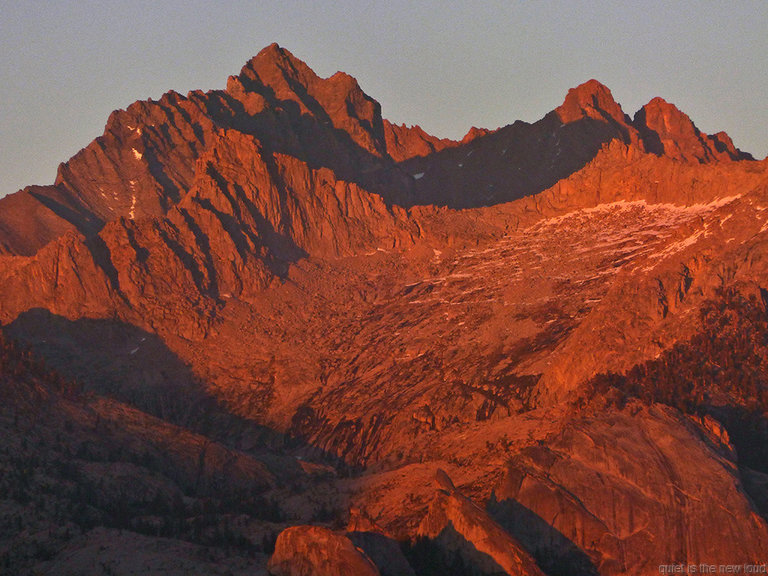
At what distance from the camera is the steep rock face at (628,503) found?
3354 inches

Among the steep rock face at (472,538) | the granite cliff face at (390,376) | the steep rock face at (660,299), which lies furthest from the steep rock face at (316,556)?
the steep rock face at (660,299)

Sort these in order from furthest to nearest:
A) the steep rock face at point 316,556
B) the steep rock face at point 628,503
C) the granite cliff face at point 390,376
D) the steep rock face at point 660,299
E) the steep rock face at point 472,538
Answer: the steep rock face at point 660,299 → the granite cliff face at point 390,376 → the steep rock face at point 628,503 → the steep rock face at point 472,538 → the steep rock face at point 316,556

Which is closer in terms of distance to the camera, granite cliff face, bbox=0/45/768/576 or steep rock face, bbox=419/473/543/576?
steep rock face, bbox=419/473/543/576

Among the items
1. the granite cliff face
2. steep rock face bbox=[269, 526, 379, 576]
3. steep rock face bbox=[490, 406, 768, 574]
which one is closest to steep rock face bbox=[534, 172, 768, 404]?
the granite cliff face

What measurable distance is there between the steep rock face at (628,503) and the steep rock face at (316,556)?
587 inches

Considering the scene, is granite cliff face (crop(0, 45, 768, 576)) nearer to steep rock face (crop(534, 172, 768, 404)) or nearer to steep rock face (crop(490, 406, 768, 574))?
steep rock face (crop(490, 406, 768, 574))

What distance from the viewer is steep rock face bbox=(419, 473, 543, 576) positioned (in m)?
79.8

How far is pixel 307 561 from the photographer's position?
78188 mm

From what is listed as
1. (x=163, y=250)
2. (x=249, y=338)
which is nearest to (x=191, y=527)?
(x=249, y=338)

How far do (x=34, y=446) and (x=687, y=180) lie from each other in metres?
97.4

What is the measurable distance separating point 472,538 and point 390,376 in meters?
62.9

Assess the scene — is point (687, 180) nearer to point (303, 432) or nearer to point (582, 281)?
point (582, 281)

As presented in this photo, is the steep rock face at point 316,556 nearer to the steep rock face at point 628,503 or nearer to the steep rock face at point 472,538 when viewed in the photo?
the steep rock face at point 472,538

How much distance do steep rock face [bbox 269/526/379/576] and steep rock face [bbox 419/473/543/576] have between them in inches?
329
